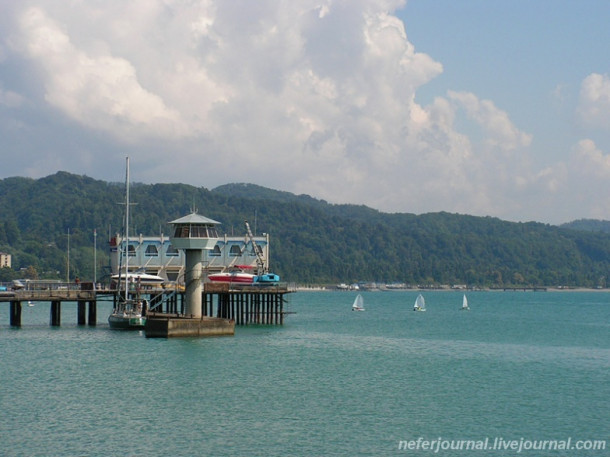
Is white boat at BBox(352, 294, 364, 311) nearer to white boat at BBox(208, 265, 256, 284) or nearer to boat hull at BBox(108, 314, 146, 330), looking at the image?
white boat at BBox(208, 265, 256, 284)

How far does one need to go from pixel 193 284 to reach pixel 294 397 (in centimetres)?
3087

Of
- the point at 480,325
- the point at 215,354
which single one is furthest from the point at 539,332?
the point at 215,354

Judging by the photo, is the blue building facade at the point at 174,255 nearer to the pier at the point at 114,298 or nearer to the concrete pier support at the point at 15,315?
the pier at the point at 114,298

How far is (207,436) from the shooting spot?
36.6 m

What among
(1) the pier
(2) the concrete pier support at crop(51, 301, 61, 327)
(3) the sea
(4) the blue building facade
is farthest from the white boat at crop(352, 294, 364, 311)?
(3) the sea

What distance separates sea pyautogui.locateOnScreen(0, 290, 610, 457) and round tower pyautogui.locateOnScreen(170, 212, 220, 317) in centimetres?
470

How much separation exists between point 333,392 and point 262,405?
17.1 feet

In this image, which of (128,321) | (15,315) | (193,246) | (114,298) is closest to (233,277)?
(114,298)

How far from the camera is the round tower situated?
74.4m

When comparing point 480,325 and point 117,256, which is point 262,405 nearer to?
point 480,325

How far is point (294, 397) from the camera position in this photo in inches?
1777

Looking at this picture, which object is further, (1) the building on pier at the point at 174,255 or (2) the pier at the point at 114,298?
(1) the building on pier at the point at 174,255

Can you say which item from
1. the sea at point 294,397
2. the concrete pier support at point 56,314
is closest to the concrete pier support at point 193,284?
the sea at point 294,397

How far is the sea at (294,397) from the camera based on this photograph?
117 ft
